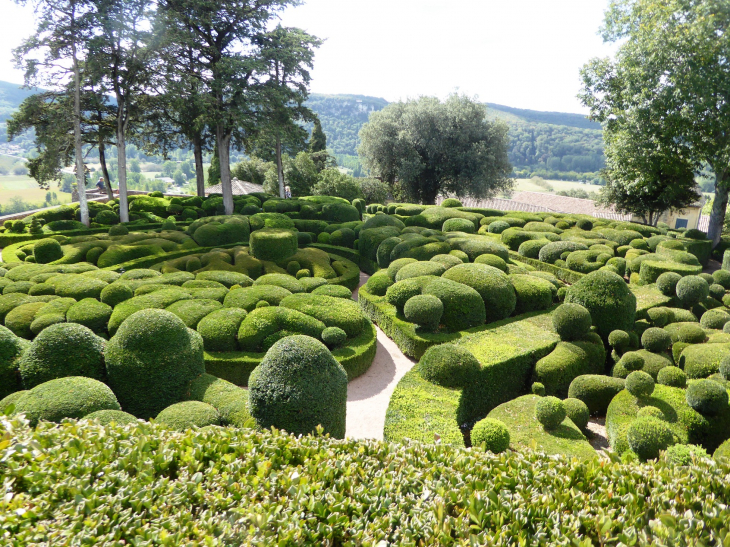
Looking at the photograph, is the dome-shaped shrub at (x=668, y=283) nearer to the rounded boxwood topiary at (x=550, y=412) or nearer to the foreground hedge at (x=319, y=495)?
the rounded boxwood topiary at (x=550, y=412)

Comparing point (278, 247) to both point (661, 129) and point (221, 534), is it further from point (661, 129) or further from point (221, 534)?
point (661, 129)

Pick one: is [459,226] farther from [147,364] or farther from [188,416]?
[188,416]

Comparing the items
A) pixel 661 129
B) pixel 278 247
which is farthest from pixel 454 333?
pixel 661 129

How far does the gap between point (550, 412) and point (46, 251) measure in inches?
755

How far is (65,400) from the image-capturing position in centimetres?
641

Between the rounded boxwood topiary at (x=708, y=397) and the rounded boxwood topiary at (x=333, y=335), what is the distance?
7.33 metres

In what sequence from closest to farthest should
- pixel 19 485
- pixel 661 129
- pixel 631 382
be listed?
pixel 19 485 < pixel 631 382 < pixel 661 129

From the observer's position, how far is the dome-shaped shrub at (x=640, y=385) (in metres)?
8.50

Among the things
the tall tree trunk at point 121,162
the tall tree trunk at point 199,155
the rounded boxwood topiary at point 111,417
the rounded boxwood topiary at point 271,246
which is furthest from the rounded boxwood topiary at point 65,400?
the tall tree trunk at point 199,155

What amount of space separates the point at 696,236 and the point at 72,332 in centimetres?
2606

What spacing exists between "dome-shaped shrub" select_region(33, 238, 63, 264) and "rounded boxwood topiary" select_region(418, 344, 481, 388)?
1638 cm

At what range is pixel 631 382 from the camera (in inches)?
338

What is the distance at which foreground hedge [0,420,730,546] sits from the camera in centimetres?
328

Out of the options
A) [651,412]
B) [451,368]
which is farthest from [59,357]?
[651,412]
